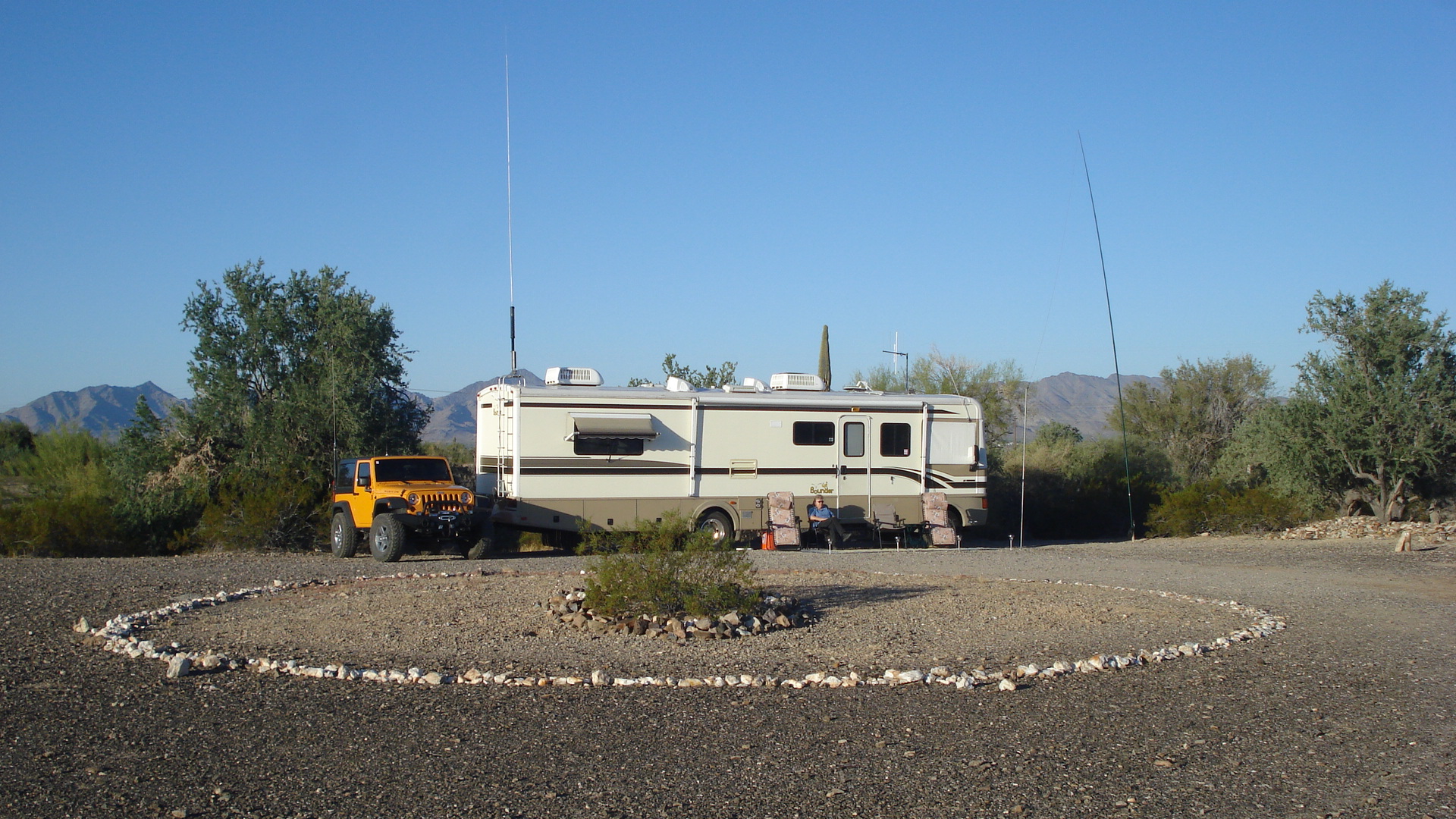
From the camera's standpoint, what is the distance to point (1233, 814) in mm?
4352

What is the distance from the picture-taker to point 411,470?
1580cm

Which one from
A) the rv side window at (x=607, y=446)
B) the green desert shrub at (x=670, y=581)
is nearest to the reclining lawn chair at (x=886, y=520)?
the rv side window at (x=607, y=446)

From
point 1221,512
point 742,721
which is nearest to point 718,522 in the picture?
point 1221,512

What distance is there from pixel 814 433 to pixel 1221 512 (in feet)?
27.9

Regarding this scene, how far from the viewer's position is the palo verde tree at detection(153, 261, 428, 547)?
19.4 meters

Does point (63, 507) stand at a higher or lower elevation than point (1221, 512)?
higher

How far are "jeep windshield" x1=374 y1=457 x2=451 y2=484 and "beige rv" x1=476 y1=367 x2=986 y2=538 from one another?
0.86 metres

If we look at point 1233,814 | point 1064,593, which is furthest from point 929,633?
point 1233,814

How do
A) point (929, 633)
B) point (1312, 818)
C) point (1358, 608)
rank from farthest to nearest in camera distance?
point (1358, 608) → point (929, 633) → point (1312, 818)

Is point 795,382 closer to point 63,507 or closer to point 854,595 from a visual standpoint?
point 854,595

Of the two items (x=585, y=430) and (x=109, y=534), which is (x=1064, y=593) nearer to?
(x=585, y=430)

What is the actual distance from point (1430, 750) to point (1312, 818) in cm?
154

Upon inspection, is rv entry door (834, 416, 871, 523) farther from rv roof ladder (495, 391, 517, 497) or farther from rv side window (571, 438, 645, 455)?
rv roof ladder (495, 391, 517, 497)

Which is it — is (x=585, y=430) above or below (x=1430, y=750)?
above
